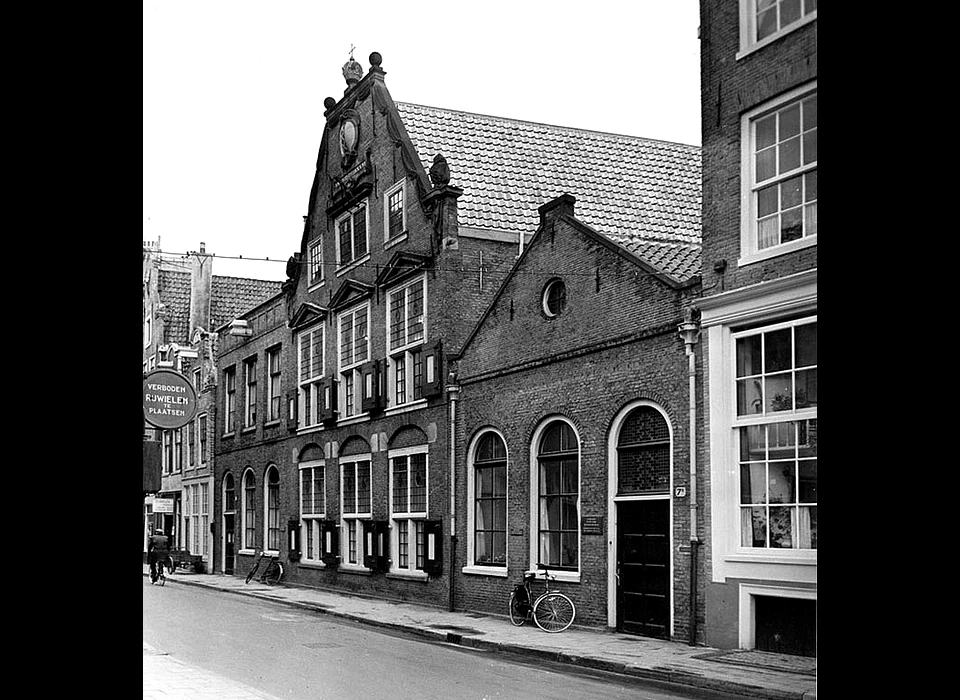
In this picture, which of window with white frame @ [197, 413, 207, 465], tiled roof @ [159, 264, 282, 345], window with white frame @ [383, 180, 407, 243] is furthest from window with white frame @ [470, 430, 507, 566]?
tiled roof @ [159, 264, 282, 345]

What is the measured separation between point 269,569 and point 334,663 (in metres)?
0.90

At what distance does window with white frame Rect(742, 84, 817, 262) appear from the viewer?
4.57 m

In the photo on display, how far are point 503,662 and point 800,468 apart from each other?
381 cm

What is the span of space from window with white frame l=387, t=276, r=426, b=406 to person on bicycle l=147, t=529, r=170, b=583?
10.6 feet

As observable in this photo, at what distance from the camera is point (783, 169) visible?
4.63 meters

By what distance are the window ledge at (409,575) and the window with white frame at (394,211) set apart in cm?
282

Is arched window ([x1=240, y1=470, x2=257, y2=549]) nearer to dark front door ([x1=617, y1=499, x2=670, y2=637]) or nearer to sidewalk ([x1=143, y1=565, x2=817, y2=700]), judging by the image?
sidewalk ([x1=143, y1=565, x2=817, y2=700])

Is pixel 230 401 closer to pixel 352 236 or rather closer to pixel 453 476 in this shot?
pixel 352 236

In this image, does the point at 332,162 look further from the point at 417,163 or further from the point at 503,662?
the point at 503,662

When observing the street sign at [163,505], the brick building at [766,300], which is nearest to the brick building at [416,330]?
the brick building at [766,300]
